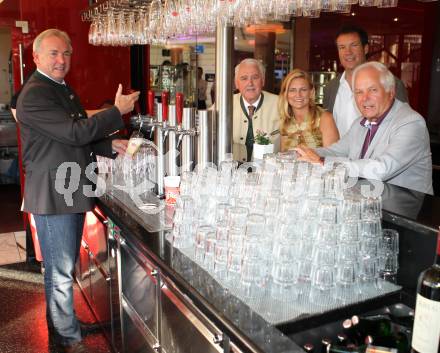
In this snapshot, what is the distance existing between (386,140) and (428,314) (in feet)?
4.97

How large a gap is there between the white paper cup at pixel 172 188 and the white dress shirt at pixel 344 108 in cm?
181

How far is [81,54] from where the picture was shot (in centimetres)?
483

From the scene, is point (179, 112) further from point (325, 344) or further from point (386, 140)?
point (325, 344)

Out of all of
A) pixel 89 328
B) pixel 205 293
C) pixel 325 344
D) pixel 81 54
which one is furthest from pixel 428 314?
pixel 81 54

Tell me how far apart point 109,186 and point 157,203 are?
0.60m

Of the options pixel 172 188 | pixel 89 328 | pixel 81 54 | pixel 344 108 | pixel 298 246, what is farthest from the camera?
pixel 81 54

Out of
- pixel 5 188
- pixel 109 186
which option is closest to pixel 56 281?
pixel 109 186

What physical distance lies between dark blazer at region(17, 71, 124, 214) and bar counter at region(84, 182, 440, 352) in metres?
0.42

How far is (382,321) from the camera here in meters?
1.45

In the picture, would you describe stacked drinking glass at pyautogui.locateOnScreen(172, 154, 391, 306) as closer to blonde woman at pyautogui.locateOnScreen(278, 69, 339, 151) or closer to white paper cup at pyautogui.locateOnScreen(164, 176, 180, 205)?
white paper cup at pyautogui.locateOnScreen(164, 176, 180, 205)

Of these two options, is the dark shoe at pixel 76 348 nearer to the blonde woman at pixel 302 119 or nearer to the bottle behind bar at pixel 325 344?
the blonde woman at pixel 302 119

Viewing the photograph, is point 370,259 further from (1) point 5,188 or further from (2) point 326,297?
(1) point 5,188

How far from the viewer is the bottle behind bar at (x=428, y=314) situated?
116 centimetres

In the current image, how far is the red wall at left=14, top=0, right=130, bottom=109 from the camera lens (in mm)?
4473
